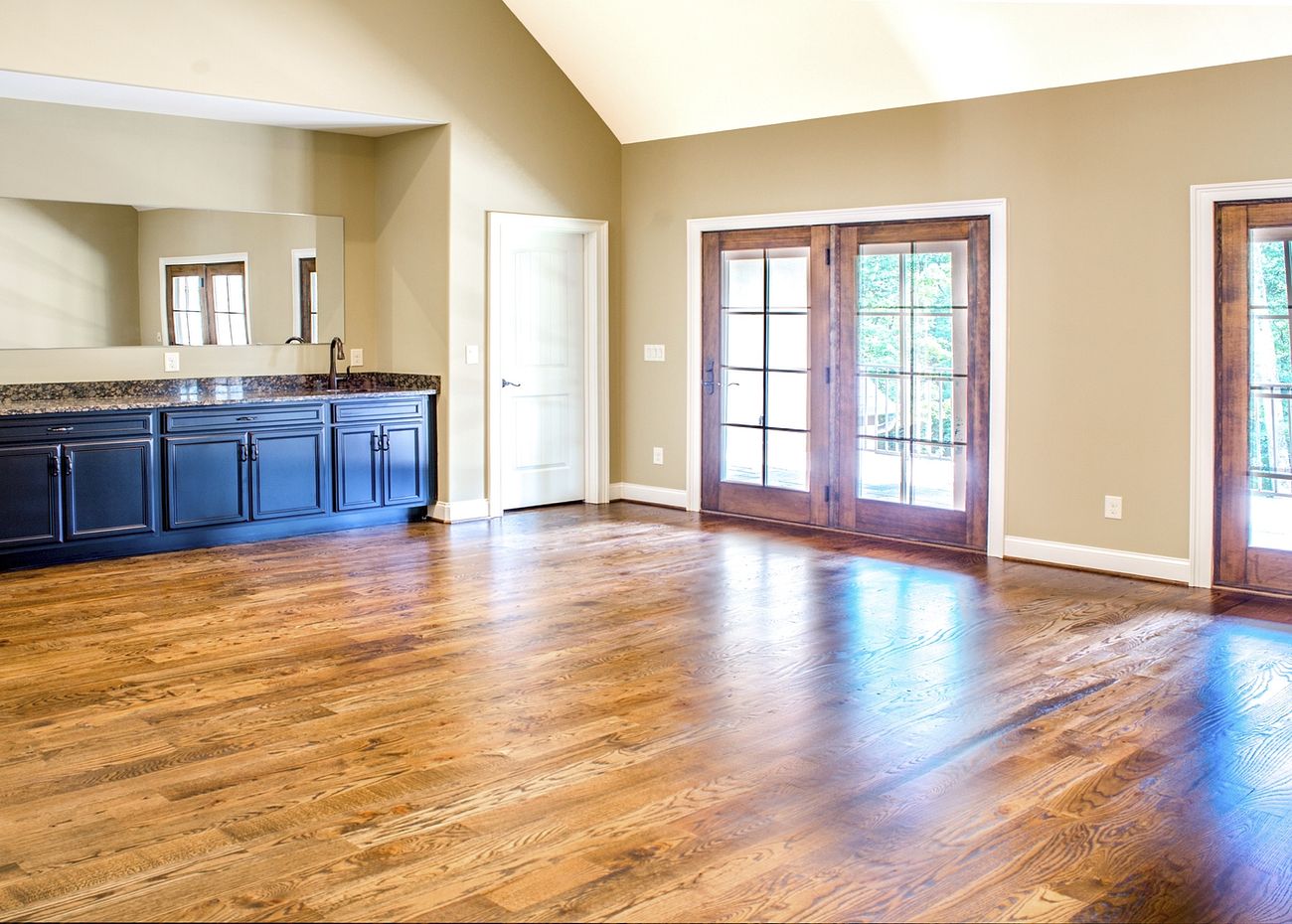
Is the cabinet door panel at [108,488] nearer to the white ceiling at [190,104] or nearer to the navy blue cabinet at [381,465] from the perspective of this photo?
the navy blue cabinet at [381,465]

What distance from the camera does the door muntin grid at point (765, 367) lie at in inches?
308

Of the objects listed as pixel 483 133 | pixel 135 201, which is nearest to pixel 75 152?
pixel 135 201

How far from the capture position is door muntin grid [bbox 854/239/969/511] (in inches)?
275

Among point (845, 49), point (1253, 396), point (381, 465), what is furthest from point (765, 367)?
point (1253, 396)

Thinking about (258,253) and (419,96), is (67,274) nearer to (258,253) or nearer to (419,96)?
(258,253)

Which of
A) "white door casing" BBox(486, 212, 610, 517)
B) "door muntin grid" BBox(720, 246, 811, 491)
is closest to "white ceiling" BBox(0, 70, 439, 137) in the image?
"white door casing" BBox(486, 212, 610, 517)

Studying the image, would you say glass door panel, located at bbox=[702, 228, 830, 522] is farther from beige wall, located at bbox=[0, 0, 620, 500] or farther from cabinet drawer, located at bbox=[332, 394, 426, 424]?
cabinet drawer, located at bbox=[332, 394, 426, 424]

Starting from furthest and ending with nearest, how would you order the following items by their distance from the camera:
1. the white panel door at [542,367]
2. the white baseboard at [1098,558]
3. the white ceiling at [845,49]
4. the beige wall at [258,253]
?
the white panel door at [542,367] < the beige wall at [258,253] < the white baseboard at [1098,558] < the white ceiling at [845,49]

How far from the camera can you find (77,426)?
21.1 feet

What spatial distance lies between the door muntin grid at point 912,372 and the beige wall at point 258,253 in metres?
3.52

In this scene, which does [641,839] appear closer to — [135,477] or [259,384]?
[135,477]

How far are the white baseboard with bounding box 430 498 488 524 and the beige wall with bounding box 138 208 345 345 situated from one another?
1.40 meters

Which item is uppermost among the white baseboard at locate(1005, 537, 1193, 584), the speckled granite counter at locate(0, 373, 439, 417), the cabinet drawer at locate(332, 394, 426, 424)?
the speckled granite counter at locate(0, 373, 439, 417)

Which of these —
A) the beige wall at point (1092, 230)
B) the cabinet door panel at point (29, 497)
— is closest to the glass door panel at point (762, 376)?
the beige wall at point (1092, 230)
